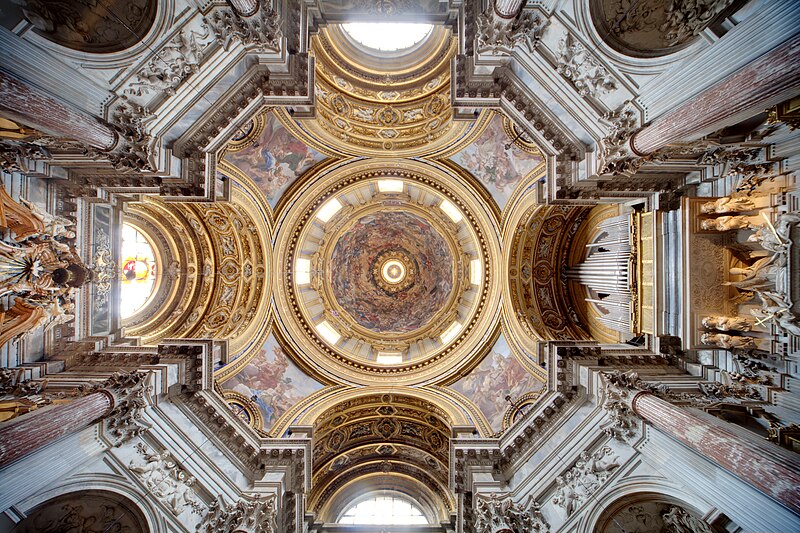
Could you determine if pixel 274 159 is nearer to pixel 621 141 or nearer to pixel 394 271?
pixel 394 271

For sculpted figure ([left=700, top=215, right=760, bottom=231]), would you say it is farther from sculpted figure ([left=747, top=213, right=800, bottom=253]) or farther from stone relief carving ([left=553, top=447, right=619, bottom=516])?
stone relief carving ([left=553, top=447, right=619, bottom=516])

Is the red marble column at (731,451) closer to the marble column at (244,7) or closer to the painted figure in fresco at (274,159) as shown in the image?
the marble column at (244,7)

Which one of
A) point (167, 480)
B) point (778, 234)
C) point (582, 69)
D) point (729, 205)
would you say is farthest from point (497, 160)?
point (167, 480)

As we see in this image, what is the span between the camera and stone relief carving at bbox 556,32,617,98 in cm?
996

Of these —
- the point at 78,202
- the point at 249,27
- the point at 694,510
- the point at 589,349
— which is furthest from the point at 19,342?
the point at 694,510

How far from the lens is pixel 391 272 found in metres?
24.8

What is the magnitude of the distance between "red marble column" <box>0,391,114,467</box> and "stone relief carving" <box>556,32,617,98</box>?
51.4ft

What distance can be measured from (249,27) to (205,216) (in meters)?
9.65

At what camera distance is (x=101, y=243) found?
1209 cm

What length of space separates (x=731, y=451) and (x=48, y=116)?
16.1 m

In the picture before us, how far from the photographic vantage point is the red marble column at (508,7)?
9391 millimetres

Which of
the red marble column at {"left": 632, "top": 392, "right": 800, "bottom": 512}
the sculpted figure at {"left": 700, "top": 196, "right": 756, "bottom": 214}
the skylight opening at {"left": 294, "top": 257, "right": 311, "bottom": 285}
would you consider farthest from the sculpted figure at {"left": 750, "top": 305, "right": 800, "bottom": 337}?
the skylight opening at {"left": 294, "top": 257, "right": 311, "bottom": 285}

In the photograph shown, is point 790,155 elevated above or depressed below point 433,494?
above

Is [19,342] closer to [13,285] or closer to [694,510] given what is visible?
[13,285]
